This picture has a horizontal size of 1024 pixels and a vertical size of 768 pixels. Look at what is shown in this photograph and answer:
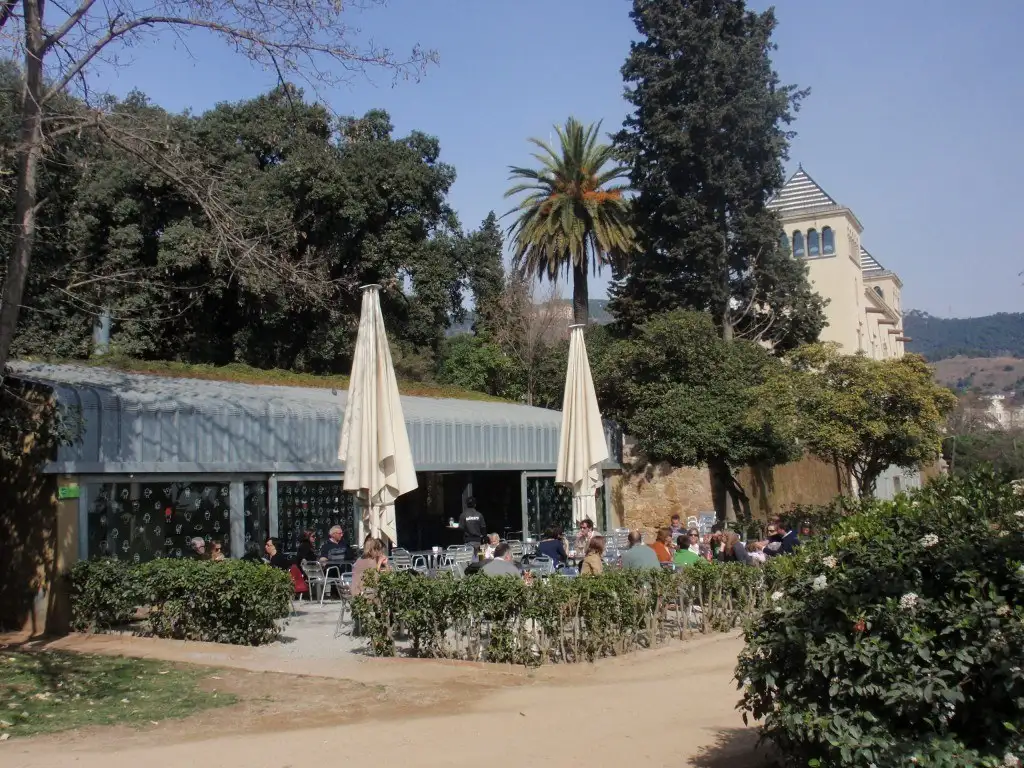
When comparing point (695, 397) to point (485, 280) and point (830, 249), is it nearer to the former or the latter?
point (485, 280)

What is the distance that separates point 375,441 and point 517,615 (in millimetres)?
3958

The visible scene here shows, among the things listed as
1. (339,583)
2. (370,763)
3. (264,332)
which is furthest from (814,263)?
(370,763)

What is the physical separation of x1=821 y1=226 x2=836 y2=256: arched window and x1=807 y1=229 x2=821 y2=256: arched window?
0.18 meters

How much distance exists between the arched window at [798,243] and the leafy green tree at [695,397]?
19390 millimetres

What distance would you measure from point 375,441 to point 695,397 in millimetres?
14405

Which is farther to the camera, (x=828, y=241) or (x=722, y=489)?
(x=828, y=241)

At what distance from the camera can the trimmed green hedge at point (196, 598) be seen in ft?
36.0

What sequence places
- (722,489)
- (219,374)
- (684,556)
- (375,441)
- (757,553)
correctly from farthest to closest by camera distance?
(722,489)
(219,374)
(757,553)
(375,441)
(684,556)

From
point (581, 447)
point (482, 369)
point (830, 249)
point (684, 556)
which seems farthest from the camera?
point (830, 249)

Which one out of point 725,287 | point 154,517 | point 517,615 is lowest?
point 517,615

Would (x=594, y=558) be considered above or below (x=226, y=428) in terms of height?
below

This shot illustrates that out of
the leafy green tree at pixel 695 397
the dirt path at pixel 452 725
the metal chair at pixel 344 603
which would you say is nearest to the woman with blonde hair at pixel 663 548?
the dirt path at pixel 452 725

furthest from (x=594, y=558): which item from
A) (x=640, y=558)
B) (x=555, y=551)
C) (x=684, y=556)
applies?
(x=555, y=551)

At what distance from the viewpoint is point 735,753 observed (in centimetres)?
643
